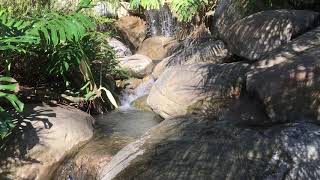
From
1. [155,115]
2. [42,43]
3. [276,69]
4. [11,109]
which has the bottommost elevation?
[155,115]

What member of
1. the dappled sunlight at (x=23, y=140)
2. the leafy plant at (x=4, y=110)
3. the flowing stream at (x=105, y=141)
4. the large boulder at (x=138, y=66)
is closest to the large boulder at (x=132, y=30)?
the large boulder at (x=138, y=66)

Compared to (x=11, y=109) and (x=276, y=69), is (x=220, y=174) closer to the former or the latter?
(x=276, y=69)

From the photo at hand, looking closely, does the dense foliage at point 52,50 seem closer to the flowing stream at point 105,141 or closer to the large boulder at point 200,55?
the flowing stream at point 105,141

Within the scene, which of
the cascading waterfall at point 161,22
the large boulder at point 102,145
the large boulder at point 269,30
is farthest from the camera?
the cascading waterfall at point 161,22

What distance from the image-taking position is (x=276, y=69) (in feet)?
16.2

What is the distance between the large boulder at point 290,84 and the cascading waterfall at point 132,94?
2765 millimetres

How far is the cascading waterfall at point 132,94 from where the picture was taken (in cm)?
743

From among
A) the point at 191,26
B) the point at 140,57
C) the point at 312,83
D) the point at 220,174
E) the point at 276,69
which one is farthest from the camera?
the point at 191,26

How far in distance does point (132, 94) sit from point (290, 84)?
376cm

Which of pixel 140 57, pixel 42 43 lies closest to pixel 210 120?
pixel 42 43

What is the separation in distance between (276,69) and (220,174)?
177cm

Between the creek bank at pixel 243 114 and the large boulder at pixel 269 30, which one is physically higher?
the large boulder at pixel 269 30

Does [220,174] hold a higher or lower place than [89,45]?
lower

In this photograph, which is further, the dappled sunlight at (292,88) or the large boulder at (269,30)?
the large boulder at (269,30)
